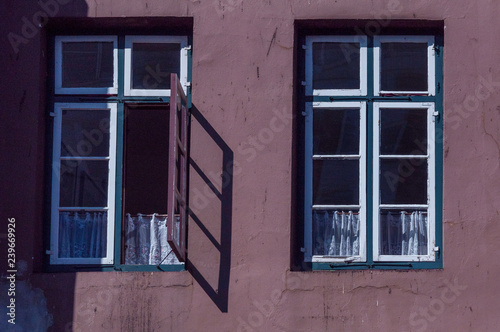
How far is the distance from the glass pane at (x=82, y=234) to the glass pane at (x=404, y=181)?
A: 88.3 inches

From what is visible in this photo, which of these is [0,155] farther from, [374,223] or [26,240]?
[374,223]

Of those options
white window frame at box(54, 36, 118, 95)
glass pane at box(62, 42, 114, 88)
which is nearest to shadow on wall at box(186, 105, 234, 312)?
white window frame at box(54, 36, 118, 95)

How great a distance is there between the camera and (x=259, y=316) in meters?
6.19

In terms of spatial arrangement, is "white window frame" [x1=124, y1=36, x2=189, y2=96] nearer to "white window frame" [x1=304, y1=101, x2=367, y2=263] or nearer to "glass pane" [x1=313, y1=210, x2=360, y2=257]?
"white window frame" [x1=304, y1=101, x2=367, y2=263]

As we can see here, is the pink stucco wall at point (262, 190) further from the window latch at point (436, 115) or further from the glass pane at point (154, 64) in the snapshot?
the glass pane at point (154, 64)

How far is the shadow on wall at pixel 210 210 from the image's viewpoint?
6250 mm

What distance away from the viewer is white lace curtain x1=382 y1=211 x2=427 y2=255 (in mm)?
6461

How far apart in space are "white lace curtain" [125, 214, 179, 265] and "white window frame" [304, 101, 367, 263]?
3.52 ft

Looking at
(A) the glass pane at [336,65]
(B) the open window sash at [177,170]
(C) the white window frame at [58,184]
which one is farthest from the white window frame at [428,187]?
(C) the white window frame at [58,184]

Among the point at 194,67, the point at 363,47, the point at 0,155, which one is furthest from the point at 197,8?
the point at 0,155

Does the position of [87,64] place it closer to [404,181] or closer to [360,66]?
[360,66]

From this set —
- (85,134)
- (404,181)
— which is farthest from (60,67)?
(404,181)

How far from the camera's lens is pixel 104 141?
21.8ft

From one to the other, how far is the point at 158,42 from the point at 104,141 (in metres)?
0.92
